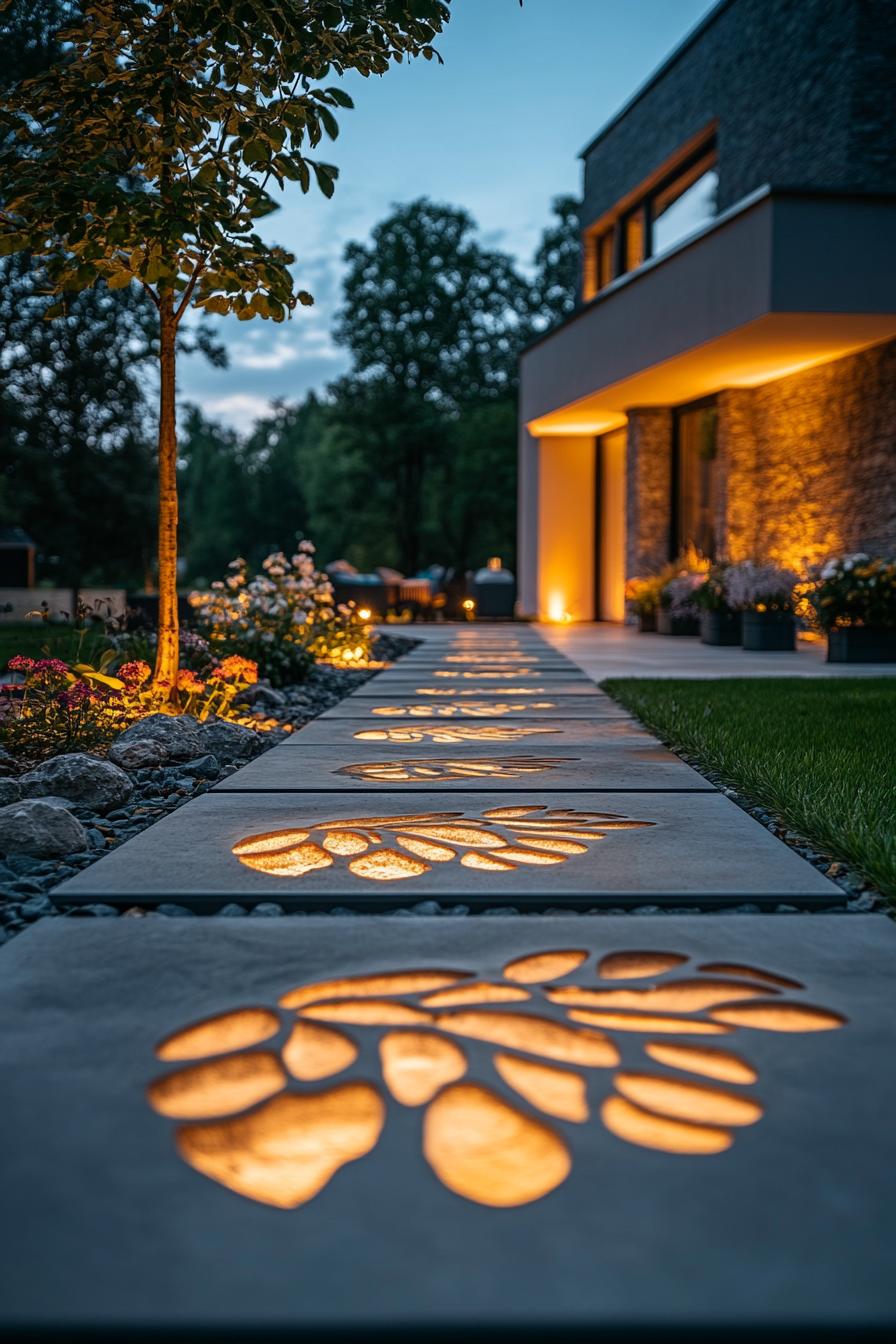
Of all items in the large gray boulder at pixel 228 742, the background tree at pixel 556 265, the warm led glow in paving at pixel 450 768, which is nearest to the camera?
the warm led glow in paving at pixel 450 768

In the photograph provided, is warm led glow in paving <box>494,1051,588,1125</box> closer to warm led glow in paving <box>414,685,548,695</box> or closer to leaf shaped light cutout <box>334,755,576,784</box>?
leaf shaped light cutout <box>334,755,576,784</box>

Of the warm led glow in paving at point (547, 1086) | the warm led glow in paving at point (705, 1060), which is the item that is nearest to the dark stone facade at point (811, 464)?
the warm led glow in paving at point (705, 1060)

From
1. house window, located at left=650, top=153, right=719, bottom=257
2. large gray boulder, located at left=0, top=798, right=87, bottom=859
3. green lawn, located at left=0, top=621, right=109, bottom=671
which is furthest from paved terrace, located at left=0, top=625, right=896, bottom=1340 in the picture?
house window, located at left=650, top=153, right=719, bottom=257

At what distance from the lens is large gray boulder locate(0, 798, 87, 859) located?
2754 millimetres

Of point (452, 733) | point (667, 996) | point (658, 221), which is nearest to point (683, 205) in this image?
point (658, 221)

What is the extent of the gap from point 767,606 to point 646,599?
3.27 m

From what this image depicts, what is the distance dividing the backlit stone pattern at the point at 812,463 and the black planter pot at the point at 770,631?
1174 mm

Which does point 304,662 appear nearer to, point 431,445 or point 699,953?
point 699,953

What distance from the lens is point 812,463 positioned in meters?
11.6

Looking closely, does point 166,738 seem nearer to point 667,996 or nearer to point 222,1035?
point 222,1035

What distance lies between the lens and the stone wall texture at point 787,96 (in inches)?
423

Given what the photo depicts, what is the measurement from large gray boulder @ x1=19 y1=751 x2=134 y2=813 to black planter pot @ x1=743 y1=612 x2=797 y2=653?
8.27 m

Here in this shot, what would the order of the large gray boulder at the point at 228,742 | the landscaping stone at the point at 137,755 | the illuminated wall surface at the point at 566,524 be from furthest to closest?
1. the illuminated wall surface at the point at 566,524
2. the large gray boulder at the point at 228,742
3. the landscaping stone at the point at 137,755

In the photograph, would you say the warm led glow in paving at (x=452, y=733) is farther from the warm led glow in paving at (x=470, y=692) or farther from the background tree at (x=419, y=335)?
the background tree at (x=419, y=335)
